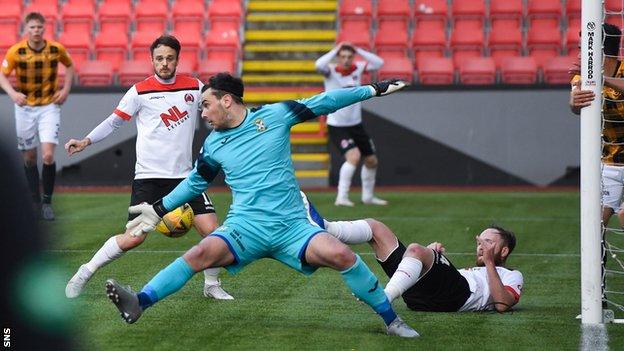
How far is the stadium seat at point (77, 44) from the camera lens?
70.9ft

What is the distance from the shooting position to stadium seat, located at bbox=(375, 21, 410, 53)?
21234 mm

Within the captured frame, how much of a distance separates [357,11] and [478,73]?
3.41 metres

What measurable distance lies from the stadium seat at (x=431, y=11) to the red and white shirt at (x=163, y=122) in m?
14.7

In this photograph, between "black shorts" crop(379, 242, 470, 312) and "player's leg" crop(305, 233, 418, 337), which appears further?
"black shorts" crop(379, 242, 470, 312)

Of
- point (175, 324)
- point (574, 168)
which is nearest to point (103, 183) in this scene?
point (574, 168)

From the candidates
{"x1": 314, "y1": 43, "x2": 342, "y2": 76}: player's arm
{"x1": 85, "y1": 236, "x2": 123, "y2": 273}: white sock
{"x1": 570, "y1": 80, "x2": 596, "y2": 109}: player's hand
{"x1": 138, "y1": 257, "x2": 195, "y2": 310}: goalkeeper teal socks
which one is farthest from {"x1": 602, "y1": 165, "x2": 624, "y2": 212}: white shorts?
{"x1": 314, "y1": 43, "x2": 342, "y2": 76}: player's arm

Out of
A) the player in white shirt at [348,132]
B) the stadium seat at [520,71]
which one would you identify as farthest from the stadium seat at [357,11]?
the player in white shirt at [348,132]

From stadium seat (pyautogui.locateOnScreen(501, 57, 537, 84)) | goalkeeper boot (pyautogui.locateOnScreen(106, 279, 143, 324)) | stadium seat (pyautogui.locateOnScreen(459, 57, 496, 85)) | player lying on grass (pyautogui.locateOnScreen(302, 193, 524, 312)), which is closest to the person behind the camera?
goalkeeper boot (pyautogui.locateOnScreen(106, 279, 143, 324))

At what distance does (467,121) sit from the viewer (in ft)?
63.6

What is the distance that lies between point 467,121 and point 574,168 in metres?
2.15

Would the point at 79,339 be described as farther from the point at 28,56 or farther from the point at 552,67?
the point at 552,67

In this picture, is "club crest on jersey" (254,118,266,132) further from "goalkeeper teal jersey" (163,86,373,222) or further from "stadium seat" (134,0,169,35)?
"stadium seat" (134,0,169,35)

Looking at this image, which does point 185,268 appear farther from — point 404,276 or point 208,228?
point 208,228

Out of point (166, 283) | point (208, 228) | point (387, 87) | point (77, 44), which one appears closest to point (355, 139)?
point (77, 44)
